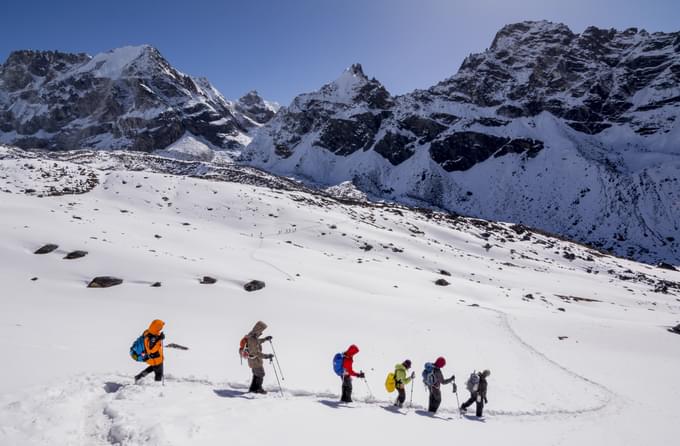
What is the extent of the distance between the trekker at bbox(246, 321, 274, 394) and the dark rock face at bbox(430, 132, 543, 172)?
157 metres

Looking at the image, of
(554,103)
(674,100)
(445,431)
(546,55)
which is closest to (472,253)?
(445,431)

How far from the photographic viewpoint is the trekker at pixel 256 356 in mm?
9992

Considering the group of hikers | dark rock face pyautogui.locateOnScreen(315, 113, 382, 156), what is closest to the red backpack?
the group of hikers

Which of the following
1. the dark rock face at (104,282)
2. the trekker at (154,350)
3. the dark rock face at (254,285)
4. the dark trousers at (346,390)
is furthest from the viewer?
the dark rock face at (254,285)

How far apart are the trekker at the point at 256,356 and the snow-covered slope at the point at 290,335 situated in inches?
22.3

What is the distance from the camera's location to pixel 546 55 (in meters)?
183

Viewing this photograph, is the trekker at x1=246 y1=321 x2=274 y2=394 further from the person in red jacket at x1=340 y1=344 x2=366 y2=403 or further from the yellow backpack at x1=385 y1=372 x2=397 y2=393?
the yellow backpack at x1=385 y1=372 x2=397 y2=393

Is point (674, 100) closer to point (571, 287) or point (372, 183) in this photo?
point (372, 183)

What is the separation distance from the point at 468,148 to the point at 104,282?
160460 mm

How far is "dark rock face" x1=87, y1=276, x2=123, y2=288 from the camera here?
65.0 ft

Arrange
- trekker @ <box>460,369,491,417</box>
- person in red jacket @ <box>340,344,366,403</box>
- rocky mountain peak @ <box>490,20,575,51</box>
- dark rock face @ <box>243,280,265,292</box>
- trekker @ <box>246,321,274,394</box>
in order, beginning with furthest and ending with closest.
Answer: rocky mountain peak @ <box>490,20,575,51</box>, dark rock face @ <box>243,280,265,292</box>, trekker @ <box>460,369,491,417</box>, person in red jacket @ <box>340,344,366,403</box>, trekker @ <box>246,321,274,394</box>

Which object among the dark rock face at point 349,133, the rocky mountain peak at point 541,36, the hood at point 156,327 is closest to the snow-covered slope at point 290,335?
the hood at point 156,327

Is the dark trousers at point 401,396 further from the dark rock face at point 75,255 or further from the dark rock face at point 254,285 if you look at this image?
the dark rock face at point 75,255

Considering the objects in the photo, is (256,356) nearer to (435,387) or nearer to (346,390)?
(346,390)
